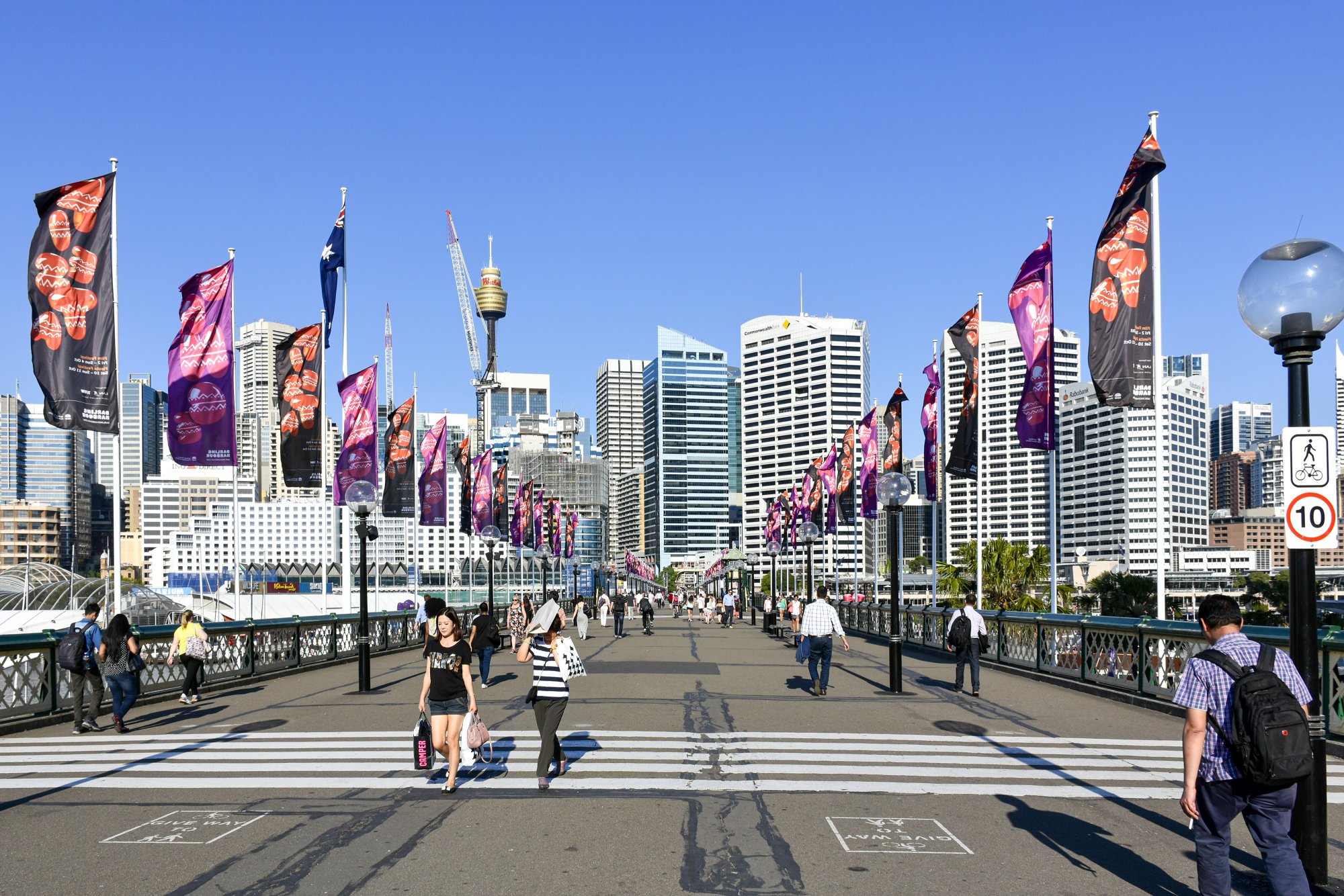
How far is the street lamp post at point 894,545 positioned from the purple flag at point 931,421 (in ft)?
40.1

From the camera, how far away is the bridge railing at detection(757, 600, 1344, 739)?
1227 centimetres

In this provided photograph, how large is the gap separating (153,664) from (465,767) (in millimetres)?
9997

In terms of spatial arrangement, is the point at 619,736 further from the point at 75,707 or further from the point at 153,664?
the point at 153,664

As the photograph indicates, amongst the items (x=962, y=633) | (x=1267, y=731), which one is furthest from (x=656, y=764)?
(x=962, y=633)

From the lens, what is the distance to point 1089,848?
320 inches

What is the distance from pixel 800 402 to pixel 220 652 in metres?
147


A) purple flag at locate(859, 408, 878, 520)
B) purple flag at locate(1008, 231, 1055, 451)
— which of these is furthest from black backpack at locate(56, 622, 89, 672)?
purple flag at locate(859, 408, 878, 520)

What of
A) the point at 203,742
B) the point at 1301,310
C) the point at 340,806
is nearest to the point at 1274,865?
the point at 1301,310

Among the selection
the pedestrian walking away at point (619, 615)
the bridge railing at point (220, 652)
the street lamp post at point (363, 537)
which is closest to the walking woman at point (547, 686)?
the bridge railing at point (220, 652)

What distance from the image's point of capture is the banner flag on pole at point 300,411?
94.5 feet

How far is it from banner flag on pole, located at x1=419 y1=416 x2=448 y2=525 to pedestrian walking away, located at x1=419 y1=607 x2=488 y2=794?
29.9 meters

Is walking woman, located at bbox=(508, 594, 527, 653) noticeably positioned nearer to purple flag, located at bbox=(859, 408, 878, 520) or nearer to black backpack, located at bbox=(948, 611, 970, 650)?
purple flag, located at bbox=(859, 408, 878, 520)

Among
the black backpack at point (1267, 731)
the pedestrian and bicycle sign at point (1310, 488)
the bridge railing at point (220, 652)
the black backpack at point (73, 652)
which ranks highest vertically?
the pedestrian and bicycle sign at point (1310, 488)

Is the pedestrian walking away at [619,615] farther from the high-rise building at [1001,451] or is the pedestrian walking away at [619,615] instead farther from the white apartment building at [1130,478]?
the white apartment building at [1130,478]
